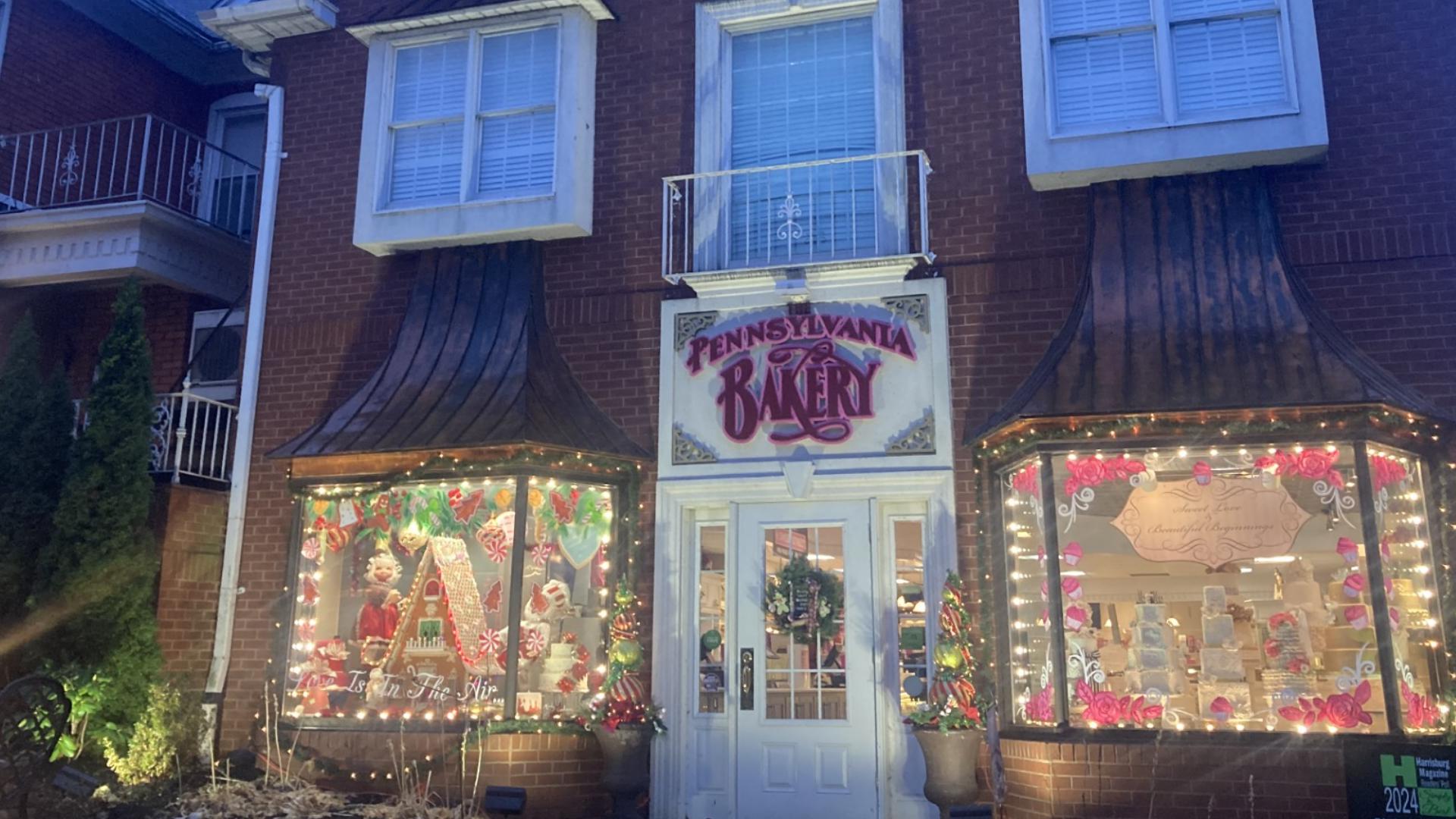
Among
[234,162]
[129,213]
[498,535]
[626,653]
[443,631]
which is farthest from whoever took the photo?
[234,162]

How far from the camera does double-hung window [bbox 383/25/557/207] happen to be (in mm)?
11016

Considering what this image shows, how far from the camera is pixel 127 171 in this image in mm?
13188

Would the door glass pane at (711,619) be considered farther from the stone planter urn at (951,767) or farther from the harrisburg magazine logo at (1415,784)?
the harrisburg magazine logo at (1415,784)

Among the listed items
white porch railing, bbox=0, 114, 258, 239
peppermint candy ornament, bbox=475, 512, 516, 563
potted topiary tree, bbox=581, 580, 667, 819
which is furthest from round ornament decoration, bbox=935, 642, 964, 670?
white porch railing, bbox=0, 114, 258, 239

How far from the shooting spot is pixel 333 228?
38.0ft

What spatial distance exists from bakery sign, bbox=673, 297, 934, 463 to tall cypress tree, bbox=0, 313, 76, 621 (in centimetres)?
554

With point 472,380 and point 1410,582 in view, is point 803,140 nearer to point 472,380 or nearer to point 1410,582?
point 472,380

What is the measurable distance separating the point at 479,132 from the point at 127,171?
4649mm

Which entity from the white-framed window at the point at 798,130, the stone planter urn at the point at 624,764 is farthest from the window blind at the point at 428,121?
the stone planter urn at the point at 624,764

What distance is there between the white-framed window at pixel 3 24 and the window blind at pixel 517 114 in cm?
592

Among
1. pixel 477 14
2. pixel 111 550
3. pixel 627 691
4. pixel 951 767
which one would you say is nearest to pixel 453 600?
pixel 627 691

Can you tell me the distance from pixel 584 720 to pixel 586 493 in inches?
71.5

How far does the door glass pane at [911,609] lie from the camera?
364 inches

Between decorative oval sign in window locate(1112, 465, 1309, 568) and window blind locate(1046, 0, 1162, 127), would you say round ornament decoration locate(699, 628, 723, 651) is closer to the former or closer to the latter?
decorative oval sign in window locate(1112, 465, 1309, 568)
